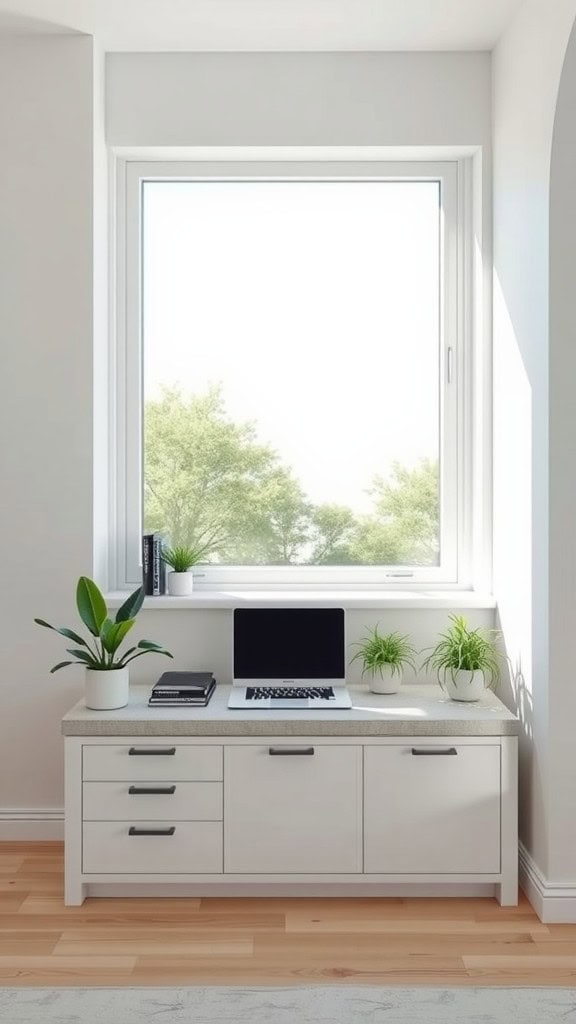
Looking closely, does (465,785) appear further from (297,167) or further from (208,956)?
(297,167)

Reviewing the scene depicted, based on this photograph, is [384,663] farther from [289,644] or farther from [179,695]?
[179,695]

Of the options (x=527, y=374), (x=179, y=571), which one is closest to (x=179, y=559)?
(x=179, y=571)

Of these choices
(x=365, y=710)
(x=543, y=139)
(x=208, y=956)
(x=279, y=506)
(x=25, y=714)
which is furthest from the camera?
(x=279, y=506)

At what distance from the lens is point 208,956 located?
2.51 metres

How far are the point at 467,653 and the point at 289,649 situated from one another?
1.91 ft

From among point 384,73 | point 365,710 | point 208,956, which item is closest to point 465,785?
point 365,710

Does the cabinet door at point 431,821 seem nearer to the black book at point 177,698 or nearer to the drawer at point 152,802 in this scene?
the drawer at point 152,802

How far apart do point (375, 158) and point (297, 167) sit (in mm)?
285

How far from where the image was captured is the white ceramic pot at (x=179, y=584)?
3381mm

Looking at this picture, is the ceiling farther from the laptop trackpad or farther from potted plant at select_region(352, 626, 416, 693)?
the laptop trackpad

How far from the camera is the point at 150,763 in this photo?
282 centimetres

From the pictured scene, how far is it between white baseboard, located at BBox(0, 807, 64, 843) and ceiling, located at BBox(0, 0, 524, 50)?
267 centimetres

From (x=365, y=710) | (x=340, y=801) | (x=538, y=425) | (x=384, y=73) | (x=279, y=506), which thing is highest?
(x=384, y=73)

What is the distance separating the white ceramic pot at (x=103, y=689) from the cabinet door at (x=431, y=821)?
799 mm
